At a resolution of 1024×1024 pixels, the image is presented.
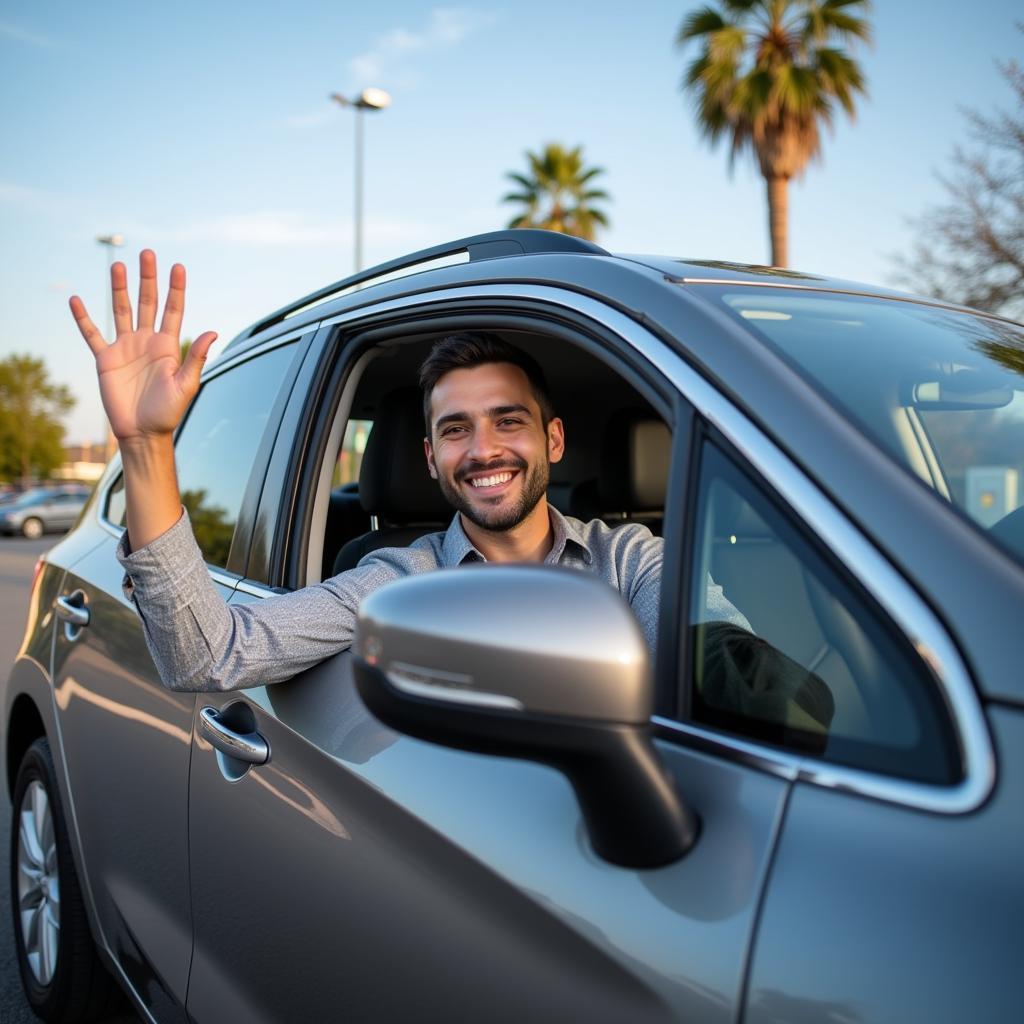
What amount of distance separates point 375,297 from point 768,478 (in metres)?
1.20

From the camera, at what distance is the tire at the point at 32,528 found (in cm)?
2708

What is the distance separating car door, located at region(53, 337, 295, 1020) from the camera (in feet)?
6.18

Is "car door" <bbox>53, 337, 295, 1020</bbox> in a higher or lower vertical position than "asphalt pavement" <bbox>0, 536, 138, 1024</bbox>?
higher

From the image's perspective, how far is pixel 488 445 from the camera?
6.81ft

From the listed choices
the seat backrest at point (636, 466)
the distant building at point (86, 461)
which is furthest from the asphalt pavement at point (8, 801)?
the distant building at point (86, 461)

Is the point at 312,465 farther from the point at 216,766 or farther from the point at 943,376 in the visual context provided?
the point at 943,376

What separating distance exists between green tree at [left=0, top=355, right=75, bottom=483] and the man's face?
59902 mm

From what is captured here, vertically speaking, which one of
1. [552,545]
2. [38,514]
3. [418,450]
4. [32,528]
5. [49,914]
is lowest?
[32,528]

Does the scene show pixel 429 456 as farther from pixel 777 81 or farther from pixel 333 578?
pixel 777 81

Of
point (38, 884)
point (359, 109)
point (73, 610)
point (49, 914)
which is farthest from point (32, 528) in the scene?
point (73, 610)

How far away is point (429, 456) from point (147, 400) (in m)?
0.86

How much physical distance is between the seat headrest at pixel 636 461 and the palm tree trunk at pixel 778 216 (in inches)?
521

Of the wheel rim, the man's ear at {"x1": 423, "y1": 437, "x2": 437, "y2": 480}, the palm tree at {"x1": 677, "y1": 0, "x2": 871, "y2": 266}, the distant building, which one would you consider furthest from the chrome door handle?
the distant building

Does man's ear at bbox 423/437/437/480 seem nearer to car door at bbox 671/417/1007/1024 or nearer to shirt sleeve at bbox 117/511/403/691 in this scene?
shirt sleeve at bbox 117/511/403/691
